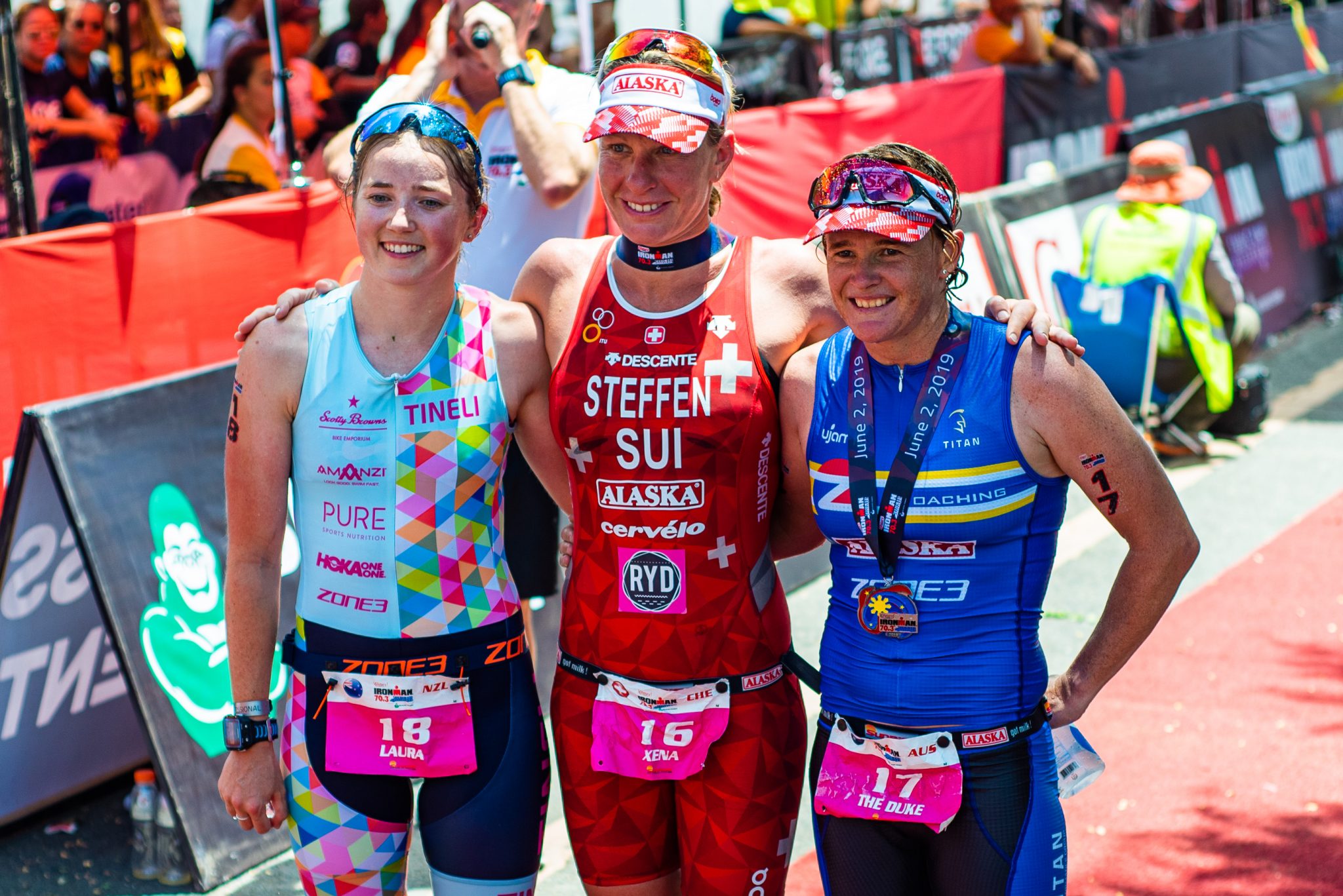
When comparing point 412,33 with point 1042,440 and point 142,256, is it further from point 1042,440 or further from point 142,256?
point 1042,440

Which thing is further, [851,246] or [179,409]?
[179,409]

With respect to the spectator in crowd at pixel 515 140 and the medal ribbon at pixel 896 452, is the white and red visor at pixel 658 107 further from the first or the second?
the spectator in crowd at pixel 515 140

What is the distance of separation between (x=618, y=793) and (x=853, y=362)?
0.99 metres

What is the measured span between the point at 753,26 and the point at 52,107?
4500 mm

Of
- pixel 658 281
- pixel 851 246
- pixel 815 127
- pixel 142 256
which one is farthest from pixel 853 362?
pixel 815 127

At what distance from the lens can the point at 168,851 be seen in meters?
4.30

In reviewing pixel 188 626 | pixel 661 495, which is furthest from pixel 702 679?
pixel 188 626

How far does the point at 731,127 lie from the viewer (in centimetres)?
294

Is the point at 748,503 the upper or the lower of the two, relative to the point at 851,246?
lower

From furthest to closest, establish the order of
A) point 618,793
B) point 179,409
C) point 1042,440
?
point 179,409 < point 618,793 < point 1042,440

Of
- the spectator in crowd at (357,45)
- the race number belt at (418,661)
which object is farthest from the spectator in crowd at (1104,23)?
the race number belt at (418,661)

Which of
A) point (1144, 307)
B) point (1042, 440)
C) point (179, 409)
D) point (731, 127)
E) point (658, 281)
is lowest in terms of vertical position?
point (1144, 307)

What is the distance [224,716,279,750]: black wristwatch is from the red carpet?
197 centimetres

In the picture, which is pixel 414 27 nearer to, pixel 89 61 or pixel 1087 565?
pixel 89 61
